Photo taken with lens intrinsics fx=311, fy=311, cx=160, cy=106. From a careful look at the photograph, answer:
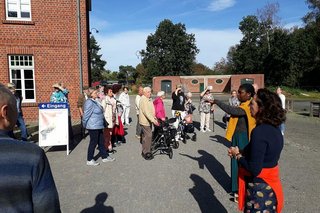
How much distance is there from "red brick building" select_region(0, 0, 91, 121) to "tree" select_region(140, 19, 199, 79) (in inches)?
2433

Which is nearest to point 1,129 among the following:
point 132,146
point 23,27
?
point 132,146

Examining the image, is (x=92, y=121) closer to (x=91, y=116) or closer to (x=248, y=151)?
(x=91, y=116)

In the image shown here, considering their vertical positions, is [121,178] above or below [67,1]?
below

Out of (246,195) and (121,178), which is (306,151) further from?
(246,195)

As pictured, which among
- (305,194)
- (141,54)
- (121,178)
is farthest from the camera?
(141,54)

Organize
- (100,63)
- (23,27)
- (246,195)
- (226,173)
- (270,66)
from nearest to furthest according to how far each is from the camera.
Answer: (246,195) → (226,173) → (23,27) → (270,66) → (100,63)

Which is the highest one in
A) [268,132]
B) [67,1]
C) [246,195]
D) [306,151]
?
[67,1]

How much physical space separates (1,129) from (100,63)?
106 meters

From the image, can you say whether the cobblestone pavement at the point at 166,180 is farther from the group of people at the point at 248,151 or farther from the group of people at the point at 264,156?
the group of people at the point at 264,156

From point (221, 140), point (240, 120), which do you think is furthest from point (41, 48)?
point (240, 120)

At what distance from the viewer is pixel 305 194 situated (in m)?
5.77

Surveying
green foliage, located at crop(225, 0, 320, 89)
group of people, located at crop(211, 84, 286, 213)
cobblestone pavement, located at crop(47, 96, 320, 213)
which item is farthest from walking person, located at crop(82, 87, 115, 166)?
green foliage, located at crop(225, 0, 320, 89)

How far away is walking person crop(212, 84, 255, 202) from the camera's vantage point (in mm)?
4887

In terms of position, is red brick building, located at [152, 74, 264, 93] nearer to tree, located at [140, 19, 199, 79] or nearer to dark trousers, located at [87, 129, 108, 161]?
tree, located at [140, 19, 199, 79]
